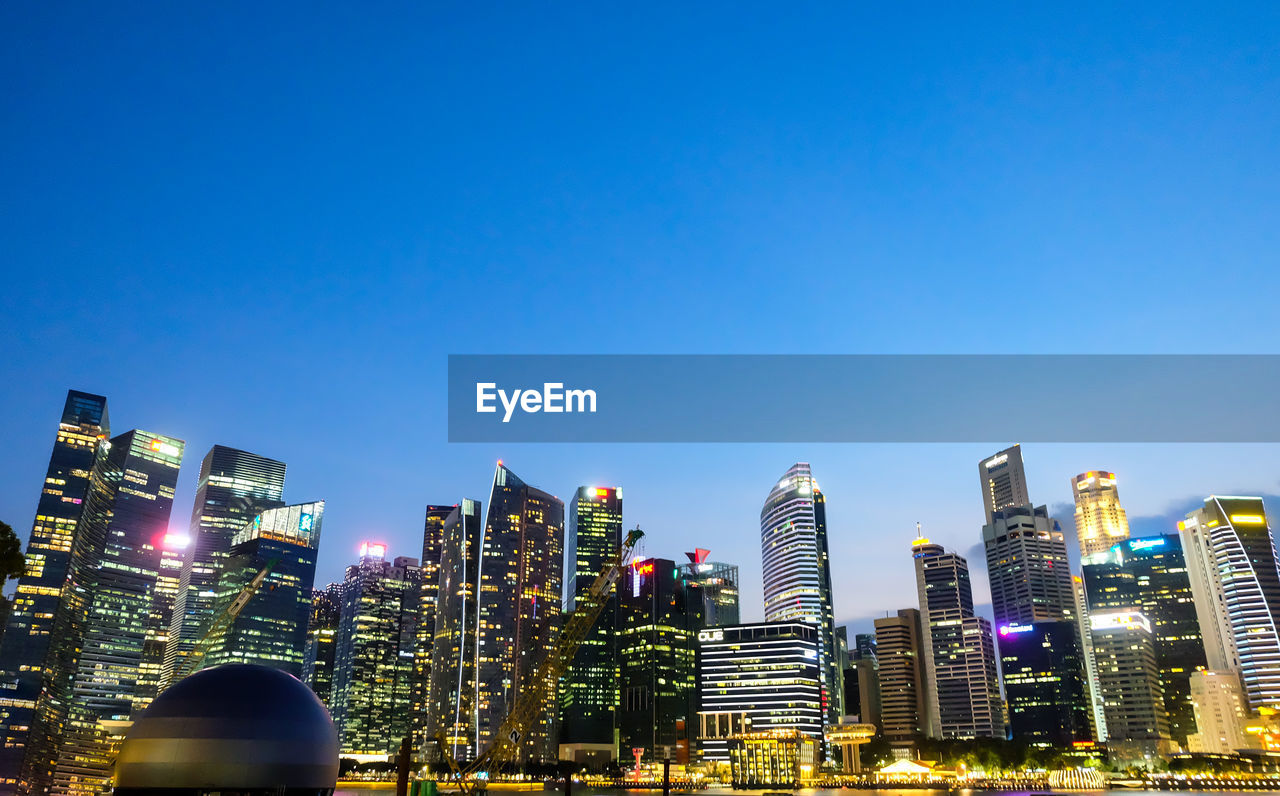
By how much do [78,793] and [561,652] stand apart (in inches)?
5944

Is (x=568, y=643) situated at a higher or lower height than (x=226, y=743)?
higher

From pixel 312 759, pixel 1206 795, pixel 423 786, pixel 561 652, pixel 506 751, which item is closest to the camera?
pixel 312 759

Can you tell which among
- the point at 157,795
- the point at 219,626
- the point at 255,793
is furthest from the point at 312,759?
the point at 219,626

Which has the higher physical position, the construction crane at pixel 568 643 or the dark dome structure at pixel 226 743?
the construction crane at pixel 568 643

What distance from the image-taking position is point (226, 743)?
48406 mm

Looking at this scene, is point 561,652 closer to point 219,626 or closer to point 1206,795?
point 219,626

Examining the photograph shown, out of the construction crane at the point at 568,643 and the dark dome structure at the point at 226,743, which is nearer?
the dark dome structure at the point at 226,743

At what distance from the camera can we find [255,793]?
48125 millimetres

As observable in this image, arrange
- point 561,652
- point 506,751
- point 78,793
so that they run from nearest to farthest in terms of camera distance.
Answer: point 561,652
point 506,751
point 78,793

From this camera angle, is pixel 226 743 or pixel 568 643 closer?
pixel 226 743

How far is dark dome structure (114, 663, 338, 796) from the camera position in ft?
157

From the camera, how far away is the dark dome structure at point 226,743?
47812 millimetres

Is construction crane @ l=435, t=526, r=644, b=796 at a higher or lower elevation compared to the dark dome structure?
higher

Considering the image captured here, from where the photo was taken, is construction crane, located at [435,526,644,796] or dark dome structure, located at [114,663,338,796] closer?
dark dome structure, located at [114,663,338,796]
